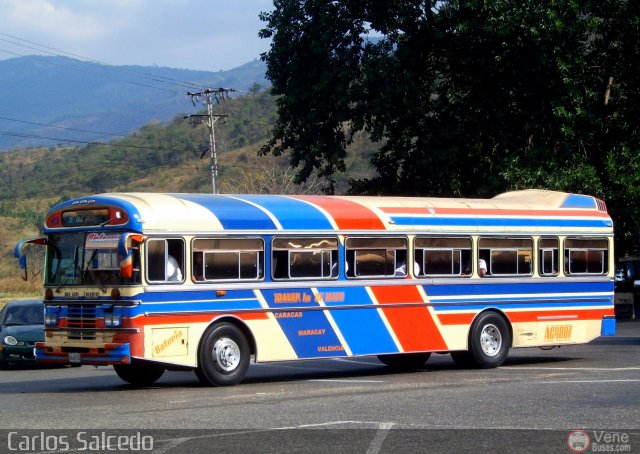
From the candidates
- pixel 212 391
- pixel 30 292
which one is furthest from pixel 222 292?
pixel 30 292

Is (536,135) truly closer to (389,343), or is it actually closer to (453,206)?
(453,206)

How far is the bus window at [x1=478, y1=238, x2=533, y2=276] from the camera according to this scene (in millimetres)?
19844

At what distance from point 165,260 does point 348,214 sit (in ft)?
11.3

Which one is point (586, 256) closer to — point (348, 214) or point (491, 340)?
point (491, 340)

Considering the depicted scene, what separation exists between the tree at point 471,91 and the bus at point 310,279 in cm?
1029

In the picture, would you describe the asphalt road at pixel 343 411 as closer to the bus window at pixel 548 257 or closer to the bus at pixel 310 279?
the bus at pixel 310 279

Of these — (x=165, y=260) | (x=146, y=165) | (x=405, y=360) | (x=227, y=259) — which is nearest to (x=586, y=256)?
(x=405, y=360)

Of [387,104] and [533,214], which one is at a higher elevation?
[387,104]

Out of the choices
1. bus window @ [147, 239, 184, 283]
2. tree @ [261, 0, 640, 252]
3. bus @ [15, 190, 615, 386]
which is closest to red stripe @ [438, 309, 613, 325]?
bus @ [15, 190, 615, 386]

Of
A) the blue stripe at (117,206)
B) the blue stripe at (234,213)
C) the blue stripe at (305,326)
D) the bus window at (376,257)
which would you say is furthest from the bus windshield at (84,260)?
the bus window at (376,257)

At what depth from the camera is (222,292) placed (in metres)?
16.7

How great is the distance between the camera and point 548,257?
20.7m

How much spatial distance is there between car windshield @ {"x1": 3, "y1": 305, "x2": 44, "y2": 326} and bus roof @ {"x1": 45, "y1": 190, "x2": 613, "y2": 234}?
795 centimetres

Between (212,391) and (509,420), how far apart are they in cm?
511
